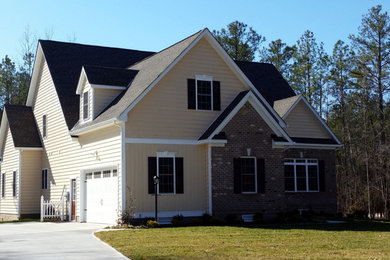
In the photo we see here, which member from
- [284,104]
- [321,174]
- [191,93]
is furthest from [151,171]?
[321,174]

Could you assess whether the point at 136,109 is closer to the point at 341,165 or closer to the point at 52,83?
the point at 52,83

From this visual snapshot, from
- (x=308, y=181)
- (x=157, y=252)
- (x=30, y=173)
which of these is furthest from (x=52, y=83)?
(x=157, y=252)

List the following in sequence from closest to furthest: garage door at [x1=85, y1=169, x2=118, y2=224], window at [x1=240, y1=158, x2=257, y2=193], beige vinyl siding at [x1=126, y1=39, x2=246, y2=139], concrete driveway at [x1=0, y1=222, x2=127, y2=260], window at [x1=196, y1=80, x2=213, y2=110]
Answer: concrete driveway at [x1=0, y1=222, x2=127, y2=260], beige vinyl siding at [x1=126, y1=39, x2=246, y2=139], garage door at [x1=85, y1=169, x2=118, y2=224], window at [x1=240, y1=158, x2=257, y2=193], window at [x1=196, y1=80, x2=213, y2=110]

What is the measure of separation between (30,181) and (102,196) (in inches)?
359

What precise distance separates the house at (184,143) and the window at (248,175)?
44mm

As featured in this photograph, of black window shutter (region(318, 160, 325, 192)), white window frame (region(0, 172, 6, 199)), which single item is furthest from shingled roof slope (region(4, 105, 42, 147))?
black window shutter (region(318, 160, 325, 192))

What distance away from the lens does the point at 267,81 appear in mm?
32781

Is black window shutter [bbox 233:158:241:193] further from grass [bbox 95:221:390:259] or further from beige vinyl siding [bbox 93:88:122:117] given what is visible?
beige vinyl siding [bbox 93:88:122:117]

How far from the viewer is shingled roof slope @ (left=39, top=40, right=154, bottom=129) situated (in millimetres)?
Answer: 28025

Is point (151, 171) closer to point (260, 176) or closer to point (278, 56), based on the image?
point (260, 176)

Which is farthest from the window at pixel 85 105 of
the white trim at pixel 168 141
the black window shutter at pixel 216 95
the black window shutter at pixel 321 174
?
the black window shutter at pixel 321 174

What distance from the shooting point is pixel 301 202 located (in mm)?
27906

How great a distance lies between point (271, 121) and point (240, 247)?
10.9 m

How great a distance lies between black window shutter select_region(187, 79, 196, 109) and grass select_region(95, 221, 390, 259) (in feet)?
21.0
